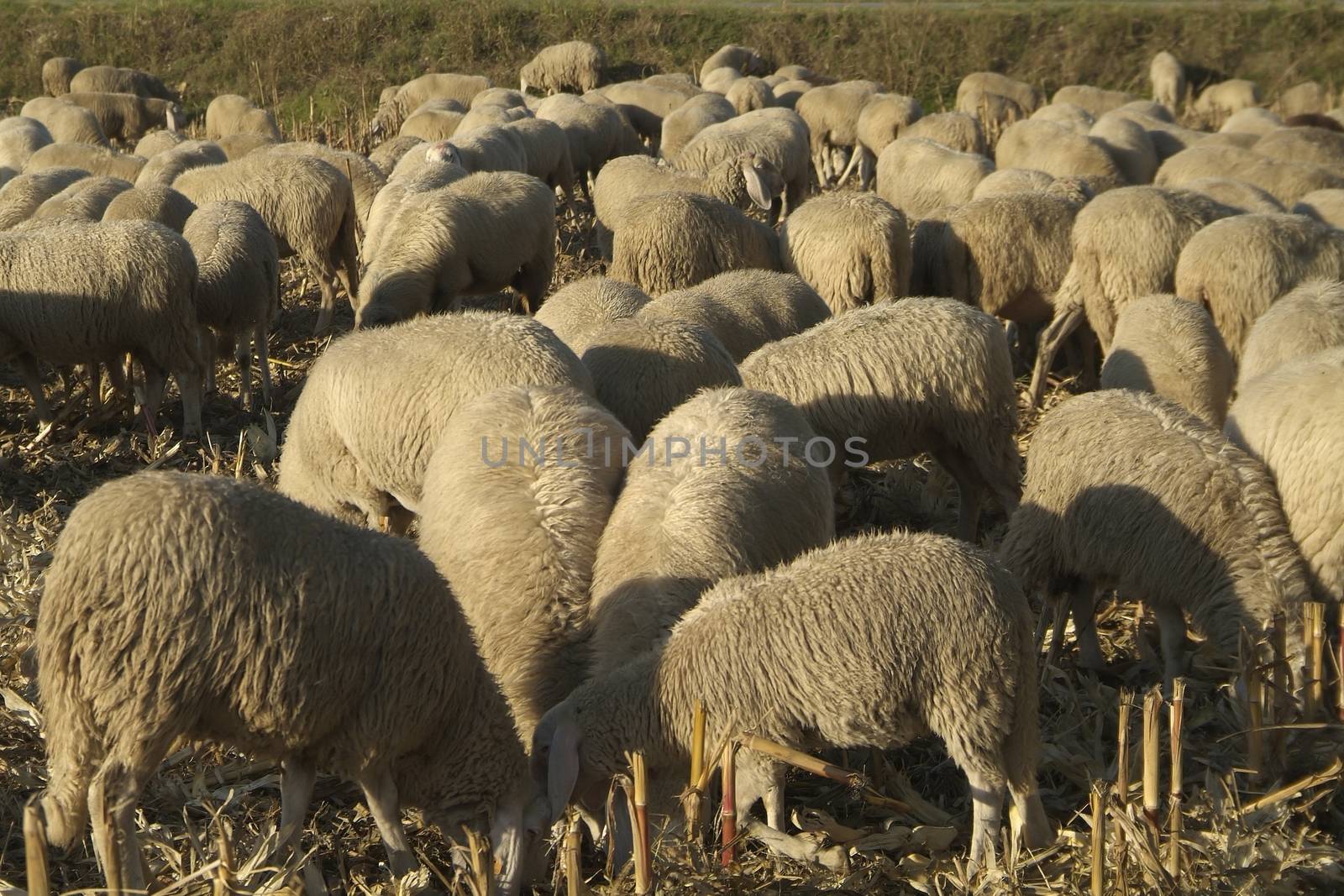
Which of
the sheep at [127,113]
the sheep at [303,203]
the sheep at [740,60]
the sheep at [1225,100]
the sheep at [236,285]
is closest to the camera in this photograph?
the sheep at [236,285]

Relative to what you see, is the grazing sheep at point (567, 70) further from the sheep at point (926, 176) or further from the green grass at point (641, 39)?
the sheep at point (926, 176)

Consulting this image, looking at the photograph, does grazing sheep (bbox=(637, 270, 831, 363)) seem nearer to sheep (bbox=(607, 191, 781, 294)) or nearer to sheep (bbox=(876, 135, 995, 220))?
sheep (bbox=(607, 191, 781, 294))

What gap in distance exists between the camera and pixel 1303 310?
21.1 ft

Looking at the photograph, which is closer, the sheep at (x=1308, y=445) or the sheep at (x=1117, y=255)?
the sheep at (x=1308, y=445)

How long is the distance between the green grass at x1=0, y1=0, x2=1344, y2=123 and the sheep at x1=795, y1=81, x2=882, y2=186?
784 cm

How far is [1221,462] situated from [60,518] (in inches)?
209

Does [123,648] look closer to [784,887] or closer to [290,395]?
[784,887]

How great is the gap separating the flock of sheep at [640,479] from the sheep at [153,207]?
6 cm

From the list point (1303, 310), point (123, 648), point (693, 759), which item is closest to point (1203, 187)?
point (1303, 310)

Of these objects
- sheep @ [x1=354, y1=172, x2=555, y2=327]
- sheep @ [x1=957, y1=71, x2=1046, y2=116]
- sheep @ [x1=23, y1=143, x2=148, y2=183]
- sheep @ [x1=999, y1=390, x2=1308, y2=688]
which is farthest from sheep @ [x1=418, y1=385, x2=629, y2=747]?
sheep @ [x1=957, y1=71, x2=1046, y2=116]

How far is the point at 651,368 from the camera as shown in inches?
227

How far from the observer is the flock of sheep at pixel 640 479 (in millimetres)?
3234

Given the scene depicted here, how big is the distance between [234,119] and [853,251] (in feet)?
46.9

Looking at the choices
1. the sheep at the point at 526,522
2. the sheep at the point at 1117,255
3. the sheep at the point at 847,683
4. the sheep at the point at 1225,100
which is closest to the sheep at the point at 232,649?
the sheep at the point at 847,683
